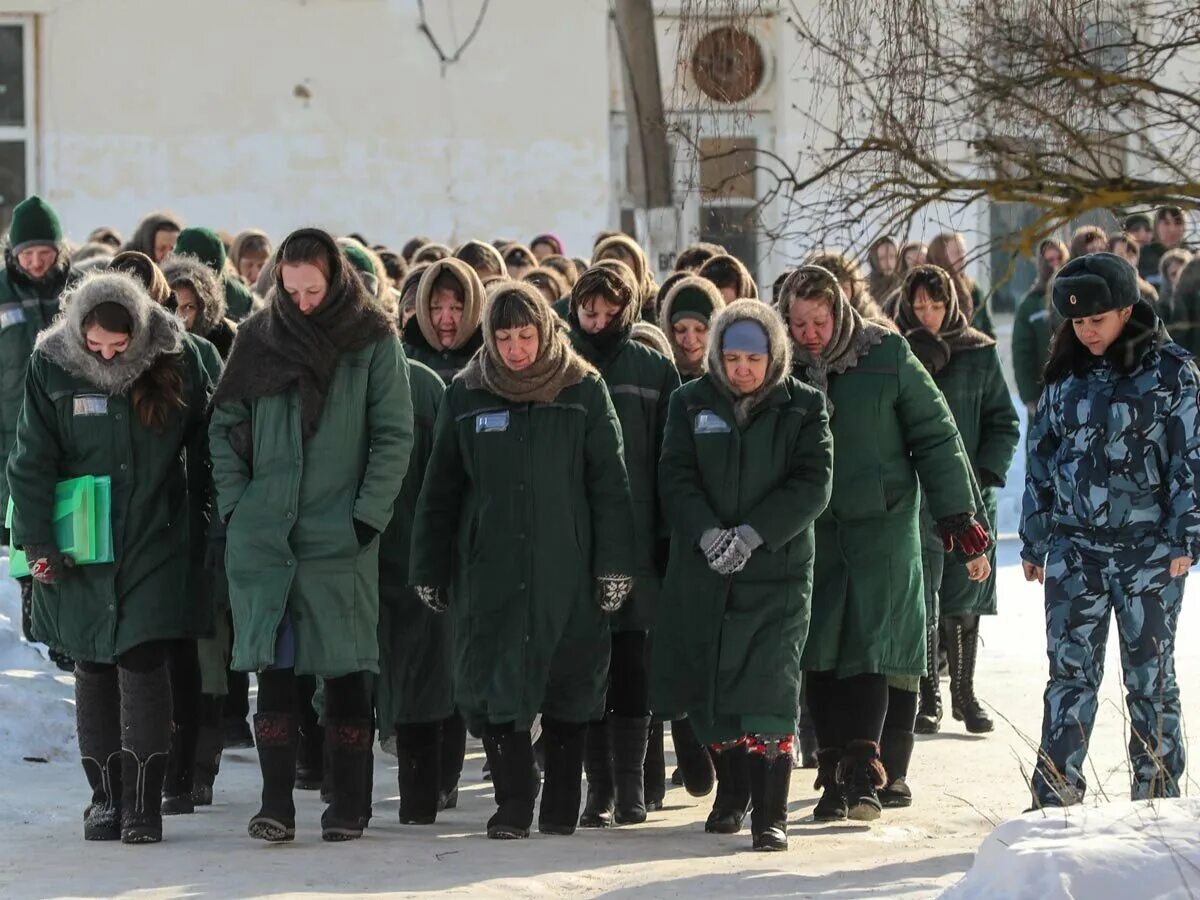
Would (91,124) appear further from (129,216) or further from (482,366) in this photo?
(482,366)

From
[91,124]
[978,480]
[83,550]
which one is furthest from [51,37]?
[83,550]

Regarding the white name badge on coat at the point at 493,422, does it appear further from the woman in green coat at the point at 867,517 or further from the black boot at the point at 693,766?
the black boot at the point at 693,766

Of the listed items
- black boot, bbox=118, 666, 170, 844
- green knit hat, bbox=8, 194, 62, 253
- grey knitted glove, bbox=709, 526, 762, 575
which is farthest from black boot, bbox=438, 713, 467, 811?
green knit hat, bbox=8, 194, 62, 253

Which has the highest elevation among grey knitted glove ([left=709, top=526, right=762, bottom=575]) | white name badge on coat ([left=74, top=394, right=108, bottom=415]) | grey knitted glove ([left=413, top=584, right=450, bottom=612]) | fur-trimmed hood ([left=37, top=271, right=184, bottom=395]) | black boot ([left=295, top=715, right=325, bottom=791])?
fur-trimmed hood ([left=37, top=271, right=184, bottom=395])

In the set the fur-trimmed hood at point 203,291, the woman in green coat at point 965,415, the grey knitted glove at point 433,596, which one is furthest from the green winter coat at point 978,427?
the fur-trimmed hood at point 203,291

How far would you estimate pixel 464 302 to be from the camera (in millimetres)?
8938

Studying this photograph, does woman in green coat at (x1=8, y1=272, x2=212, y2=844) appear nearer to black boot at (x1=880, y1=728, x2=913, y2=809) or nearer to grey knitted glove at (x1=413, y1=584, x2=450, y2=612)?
grey knitted glove at (x1=413, y1=584, x2=450, y2=612)

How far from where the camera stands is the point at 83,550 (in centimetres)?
770

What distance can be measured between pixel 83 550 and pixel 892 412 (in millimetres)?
2722

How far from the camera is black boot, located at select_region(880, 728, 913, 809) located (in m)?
8.74

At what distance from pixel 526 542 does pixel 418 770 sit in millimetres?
1022

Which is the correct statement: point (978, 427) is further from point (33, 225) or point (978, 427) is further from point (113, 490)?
point (33, 225)

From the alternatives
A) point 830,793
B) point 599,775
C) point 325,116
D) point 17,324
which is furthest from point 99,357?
point 325,116

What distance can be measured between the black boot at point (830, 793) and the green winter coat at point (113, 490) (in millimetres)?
2173
